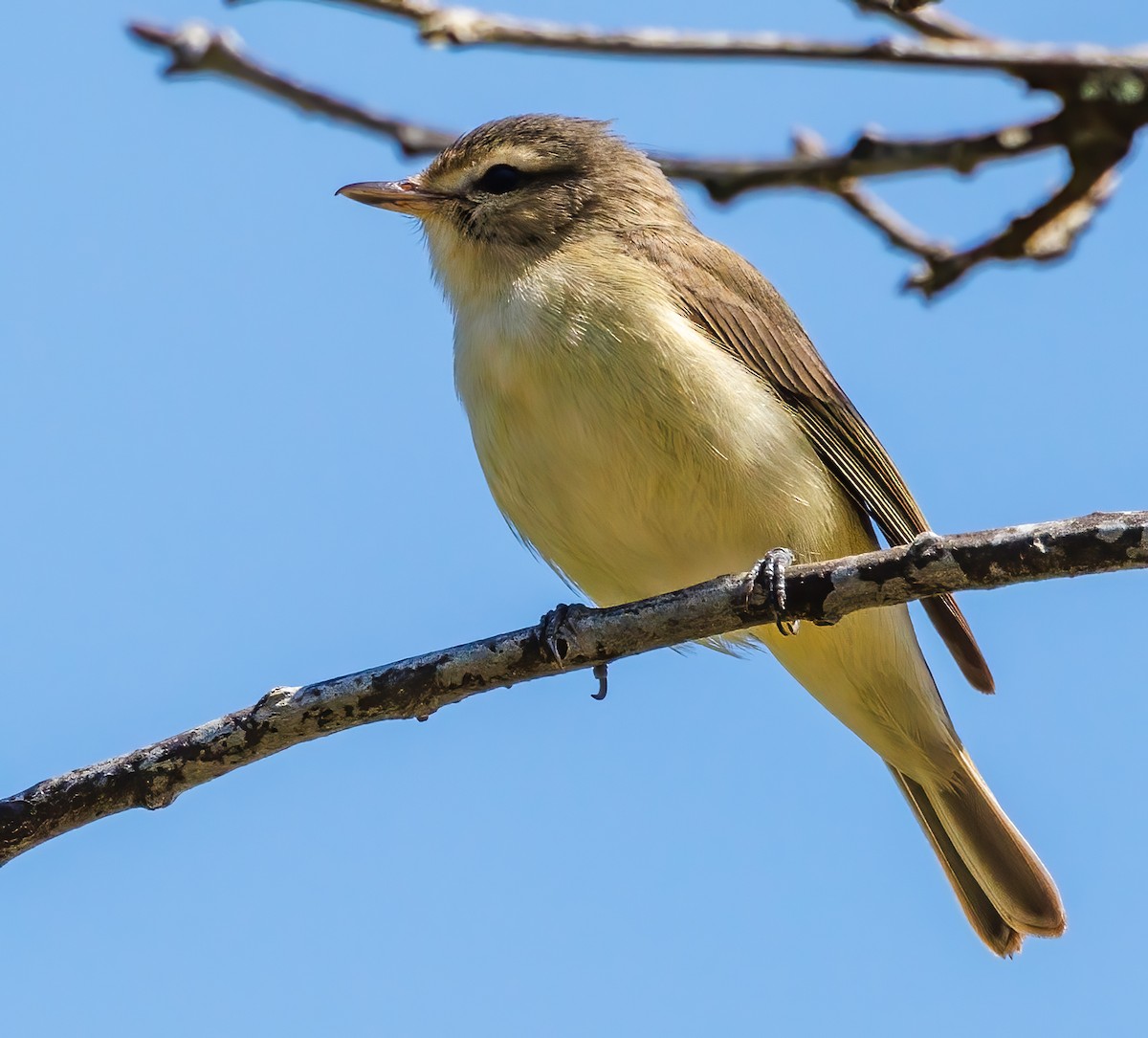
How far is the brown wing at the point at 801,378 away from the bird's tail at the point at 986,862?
0.55 meters

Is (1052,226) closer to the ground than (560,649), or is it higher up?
higher up

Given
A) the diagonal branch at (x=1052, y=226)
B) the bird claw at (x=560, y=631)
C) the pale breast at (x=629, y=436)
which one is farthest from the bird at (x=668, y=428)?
the diagonal branch at (x=1052, y=226)

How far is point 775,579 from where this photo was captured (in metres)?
4.22

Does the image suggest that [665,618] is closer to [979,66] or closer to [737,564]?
[737,564]

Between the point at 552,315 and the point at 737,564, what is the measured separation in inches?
43.5

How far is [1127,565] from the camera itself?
3.60 m

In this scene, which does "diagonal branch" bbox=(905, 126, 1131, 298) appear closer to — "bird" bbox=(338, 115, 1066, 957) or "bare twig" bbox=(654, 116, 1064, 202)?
"bare twig" bbox=(654, 116, 1064, 202)

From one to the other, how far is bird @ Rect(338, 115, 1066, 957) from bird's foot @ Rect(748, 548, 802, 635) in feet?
2.12

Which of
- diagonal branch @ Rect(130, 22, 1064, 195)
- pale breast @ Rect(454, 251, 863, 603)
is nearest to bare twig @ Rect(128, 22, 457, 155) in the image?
diagonal branch @ Rect(130, 22, 1064, 195)

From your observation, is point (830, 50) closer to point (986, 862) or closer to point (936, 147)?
point (936, 147)

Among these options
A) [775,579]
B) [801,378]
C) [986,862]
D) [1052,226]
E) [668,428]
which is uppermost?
[801,378]

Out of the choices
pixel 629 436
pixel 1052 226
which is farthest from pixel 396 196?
pixel 1052 226

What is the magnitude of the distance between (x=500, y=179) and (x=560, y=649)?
91.4 inches

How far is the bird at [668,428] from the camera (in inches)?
192
